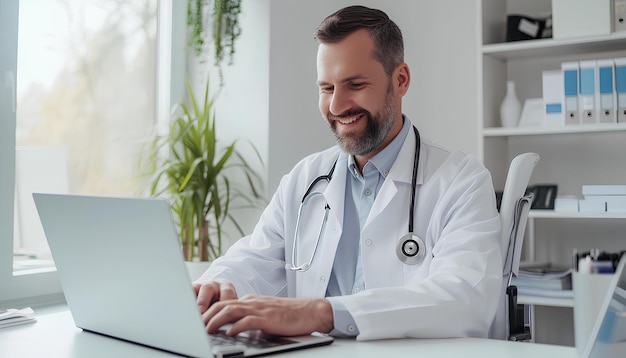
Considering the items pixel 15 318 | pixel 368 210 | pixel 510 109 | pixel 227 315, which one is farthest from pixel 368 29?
pixel 510 109

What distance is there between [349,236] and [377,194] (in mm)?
127

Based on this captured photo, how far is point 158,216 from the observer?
1047 mm

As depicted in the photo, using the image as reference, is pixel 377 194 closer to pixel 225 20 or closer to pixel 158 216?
pixel 158 216

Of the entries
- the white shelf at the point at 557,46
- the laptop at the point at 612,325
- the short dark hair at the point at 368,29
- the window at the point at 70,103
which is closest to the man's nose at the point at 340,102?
the short dark hair at the point at 368,29

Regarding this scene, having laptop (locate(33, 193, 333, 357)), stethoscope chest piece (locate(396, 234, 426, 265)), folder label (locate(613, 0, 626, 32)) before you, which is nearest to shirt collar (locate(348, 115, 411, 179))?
stethoscope chest piece (locate(396, 234, 426, 265))

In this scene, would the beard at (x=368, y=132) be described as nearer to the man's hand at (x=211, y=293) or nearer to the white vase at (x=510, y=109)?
the man's hand at (x=211, y=293)

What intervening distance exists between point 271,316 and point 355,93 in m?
0.74

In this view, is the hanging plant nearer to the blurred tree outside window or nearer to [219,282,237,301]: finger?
the blurred tree outside window

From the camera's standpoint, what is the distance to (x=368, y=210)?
1.79 meters

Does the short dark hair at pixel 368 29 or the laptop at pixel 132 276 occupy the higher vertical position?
the short dark hair at pixel 368 29

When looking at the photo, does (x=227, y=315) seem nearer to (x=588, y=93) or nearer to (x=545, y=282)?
(x=545, y=282)

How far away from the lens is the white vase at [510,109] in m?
2.88

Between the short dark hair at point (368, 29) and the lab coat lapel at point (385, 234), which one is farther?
the short dark hair at point (368, 29)

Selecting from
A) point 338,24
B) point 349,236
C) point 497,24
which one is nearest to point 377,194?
point 349,236
